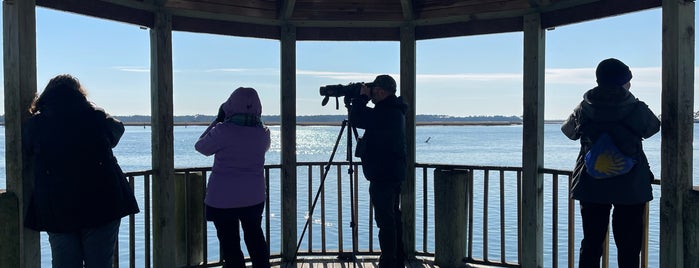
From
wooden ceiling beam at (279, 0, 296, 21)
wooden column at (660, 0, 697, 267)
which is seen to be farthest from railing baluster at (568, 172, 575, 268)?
wooden ceiling beam at (279, 0, 296, 21)

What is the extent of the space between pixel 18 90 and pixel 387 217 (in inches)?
84.5

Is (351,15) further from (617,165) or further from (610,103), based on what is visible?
(617,165)

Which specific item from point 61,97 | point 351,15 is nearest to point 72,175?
point 61,97

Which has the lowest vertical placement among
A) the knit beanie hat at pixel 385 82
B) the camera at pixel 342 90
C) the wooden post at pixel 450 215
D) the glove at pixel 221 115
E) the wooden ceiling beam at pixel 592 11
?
the wooden post at pixel 450 215

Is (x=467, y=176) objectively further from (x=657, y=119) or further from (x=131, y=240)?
(x=131, y=240)

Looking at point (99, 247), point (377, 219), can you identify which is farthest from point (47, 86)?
point (377, 219)

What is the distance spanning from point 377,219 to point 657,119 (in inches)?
65.7

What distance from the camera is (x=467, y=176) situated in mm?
4137

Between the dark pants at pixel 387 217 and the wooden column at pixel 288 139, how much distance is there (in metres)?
1.05

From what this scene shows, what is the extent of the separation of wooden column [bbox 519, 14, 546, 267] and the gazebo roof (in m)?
0.16

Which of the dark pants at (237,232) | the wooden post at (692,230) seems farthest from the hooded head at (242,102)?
the wooden post at (692,230)

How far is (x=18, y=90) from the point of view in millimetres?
2664

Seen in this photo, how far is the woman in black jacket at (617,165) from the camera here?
254cm

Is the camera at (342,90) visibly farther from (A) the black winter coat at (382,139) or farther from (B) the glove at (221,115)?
(B) the glove at (221,115)
